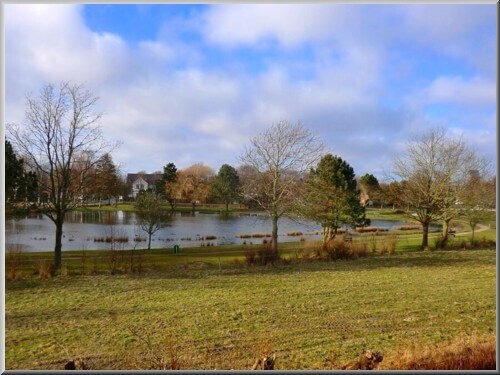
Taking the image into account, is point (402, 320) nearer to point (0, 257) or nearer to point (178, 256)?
point (0, 257)

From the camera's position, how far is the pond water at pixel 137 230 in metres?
22.4

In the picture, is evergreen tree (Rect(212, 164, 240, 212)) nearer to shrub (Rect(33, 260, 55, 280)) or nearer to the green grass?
the green grass

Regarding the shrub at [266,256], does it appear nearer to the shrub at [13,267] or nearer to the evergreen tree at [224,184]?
the shrub at [13,267]

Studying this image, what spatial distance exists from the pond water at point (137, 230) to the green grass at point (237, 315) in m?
7.76

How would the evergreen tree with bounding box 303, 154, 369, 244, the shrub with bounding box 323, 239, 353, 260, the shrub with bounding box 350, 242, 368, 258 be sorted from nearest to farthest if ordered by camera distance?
the shrub with bounding box 323, 239, 353, 260
the shrub with bounding box 350, 242, 368, 258
the evergreen tree with bounding box 303, 154, 369, 244

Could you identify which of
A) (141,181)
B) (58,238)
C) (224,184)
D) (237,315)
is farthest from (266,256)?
(141,181)

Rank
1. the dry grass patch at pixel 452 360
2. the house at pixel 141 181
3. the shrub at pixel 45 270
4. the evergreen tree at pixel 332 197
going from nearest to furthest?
1. the dry grass patch at pixel 452 360
2. the shrub at pixel 45 270
3. the evergreen tree at pixel 332 197
4. the house at pixel 141 181

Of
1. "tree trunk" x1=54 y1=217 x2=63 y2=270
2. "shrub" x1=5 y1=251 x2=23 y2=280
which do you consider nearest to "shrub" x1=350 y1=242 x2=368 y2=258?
"tree trunk" x1=54 y1=217 x2=63 y2=270

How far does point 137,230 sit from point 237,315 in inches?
848

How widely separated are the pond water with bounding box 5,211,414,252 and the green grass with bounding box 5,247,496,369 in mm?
7762

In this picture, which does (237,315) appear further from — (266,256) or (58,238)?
(58,238)

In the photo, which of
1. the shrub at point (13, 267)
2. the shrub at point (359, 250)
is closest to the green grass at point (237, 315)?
the shrub at point (13, 267)

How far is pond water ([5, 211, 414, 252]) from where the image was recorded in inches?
882

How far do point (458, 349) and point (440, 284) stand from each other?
341 inches
